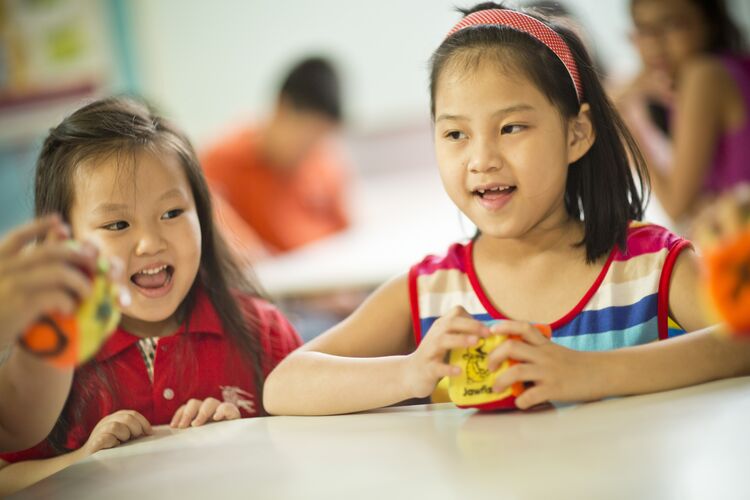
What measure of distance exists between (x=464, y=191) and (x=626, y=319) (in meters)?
0.25

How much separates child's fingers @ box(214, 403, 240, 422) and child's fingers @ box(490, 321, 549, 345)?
0.38 m

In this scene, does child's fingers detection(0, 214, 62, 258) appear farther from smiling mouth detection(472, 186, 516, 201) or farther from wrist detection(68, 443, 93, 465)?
smiling mouth detection(472, 186, 516, 201)

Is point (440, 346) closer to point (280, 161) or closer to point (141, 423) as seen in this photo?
point (141, 423)

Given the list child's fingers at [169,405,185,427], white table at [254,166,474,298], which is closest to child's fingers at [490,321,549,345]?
child's fingers at [169,405,185,427]

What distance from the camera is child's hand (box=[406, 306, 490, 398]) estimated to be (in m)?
0.88

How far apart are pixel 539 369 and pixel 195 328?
563mm

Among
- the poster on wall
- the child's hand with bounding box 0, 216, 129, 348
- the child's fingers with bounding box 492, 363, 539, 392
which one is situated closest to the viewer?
the child's hand with bounding box 0, 216, 129, 348

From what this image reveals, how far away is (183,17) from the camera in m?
4.63

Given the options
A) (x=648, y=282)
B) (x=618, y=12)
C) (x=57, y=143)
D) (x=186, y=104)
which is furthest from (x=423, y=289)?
(x=186, y=104)

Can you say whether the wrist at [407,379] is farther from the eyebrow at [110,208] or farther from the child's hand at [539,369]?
the eyebrow at [110,208]

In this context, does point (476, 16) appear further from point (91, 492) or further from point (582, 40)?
point (91, 492)

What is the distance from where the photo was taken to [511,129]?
1.05 metres

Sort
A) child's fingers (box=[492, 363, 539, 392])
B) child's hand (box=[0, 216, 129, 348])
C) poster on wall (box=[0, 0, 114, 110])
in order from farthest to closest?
poster on wall (box=[0, 0, 114, 110])
child's fingers (box=[492, 363, 539, 392])
child's hand (box=[0, 216, 129, 348])

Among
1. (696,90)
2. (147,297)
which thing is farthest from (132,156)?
(696,90)
